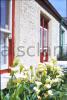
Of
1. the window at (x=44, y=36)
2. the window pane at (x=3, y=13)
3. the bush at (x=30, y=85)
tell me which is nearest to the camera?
the bush at (x=30, y=85)

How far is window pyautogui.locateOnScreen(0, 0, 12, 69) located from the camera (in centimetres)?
651

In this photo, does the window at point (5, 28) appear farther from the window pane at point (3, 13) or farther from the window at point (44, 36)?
the window at point (44, 36)

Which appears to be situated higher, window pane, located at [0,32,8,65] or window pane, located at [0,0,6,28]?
window pane, located at [0,0,6,28]

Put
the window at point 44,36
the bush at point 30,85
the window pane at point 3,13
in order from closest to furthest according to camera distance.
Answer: the bush at point 30,85
the window pane at point 3,13
the window at point 44,36

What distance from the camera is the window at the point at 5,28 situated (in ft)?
21.4

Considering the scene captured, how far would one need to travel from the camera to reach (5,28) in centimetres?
661

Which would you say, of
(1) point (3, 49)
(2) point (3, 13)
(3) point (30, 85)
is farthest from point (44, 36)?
(3) point (30, 85)

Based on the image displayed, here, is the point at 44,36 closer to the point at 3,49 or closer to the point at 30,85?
the point at 3,49

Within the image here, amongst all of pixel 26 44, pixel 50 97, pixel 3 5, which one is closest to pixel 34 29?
pixel 26 44

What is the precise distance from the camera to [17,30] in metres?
7.40

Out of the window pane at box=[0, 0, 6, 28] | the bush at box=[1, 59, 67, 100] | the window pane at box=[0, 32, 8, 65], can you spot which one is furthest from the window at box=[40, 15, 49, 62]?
the bush at box=[1, 59, 67, 100]

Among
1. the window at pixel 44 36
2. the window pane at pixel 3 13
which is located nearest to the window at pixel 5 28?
the window pane at pixel 3 13

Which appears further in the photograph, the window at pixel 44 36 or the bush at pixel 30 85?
the window at pixel 44 36

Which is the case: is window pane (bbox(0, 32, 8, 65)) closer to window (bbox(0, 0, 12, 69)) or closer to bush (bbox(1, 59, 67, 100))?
window (bbox(0, 0, 12, 69))
